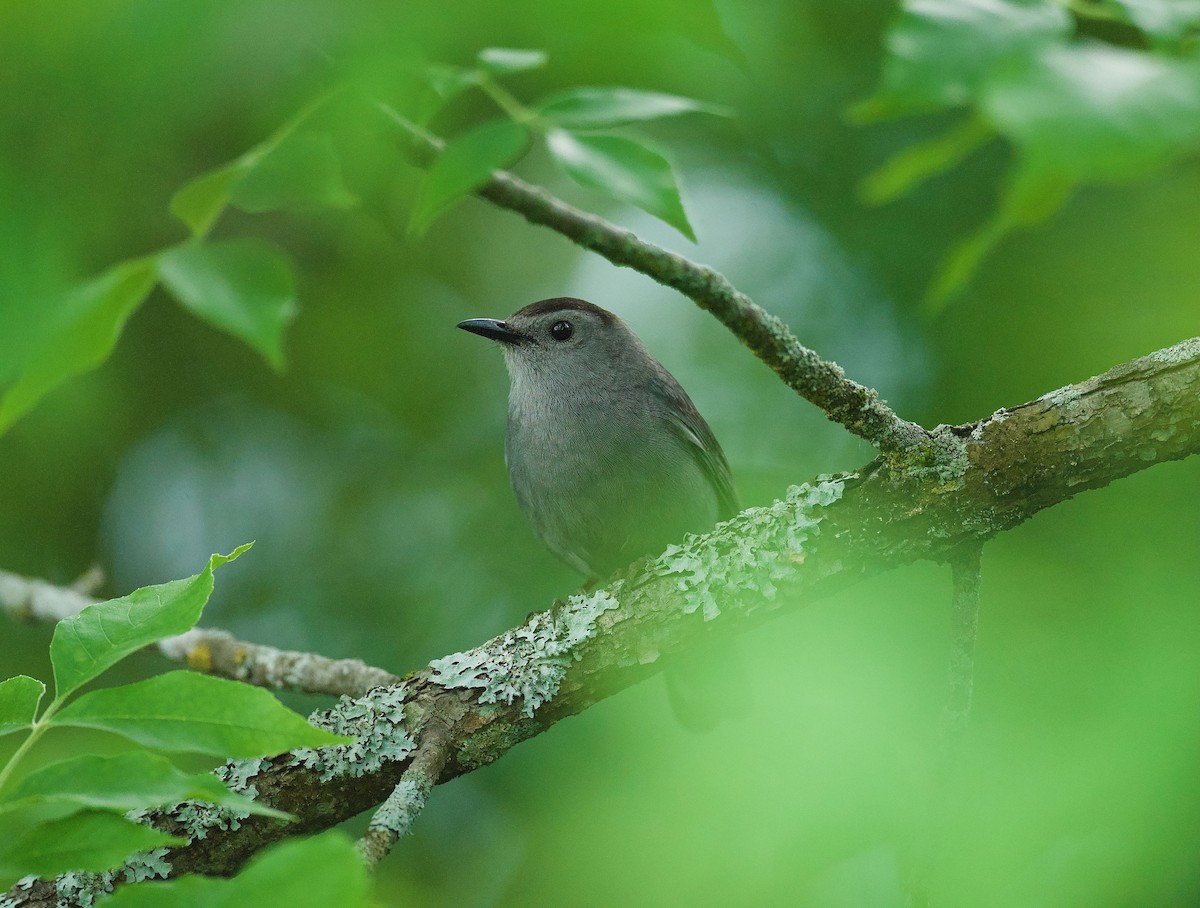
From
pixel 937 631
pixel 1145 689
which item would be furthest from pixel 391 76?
pixel 937 631

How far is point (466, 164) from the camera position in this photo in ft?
4.06

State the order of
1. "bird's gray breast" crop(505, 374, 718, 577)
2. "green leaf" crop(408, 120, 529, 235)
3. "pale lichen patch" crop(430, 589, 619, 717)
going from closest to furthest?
"green leaf" crop(408, 120, 529, 235) < "pale lichen patch" crop(430, 589, 619, 717) < "bird's gray breast" crop(505, 374, 718, 577)

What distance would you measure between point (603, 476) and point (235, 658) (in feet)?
5.60

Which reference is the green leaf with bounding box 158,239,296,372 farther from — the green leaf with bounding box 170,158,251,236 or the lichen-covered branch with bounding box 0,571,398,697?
the lichen-covered branch with bounding box 0,571,398,697

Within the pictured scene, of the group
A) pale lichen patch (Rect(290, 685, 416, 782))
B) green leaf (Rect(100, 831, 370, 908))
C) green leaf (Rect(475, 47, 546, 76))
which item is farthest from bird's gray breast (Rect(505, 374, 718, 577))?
green leaf (Rect(100, 831, 370, 908))

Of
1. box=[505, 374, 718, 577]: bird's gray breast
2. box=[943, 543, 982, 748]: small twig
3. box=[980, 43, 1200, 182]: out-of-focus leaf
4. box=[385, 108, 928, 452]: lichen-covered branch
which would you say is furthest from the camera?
box=[505, 374, 718, 577]: bird's gray breast

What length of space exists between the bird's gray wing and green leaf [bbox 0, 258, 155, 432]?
337 centimetres

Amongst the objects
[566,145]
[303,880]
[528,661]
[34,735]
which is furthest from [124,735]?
[528,661]

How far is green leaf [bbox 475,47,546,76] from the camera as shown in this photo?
133 centimetres

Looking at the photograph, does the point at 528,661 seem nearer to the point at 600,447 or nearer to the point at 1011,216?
the point at 600,447

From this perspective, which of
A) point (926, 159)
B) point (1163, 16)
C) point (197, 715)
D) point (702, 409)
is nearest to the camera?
point (1163, 16)

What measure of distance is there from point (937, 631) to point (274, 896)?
299cm

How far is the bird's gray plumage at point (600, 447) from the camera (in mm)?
4242

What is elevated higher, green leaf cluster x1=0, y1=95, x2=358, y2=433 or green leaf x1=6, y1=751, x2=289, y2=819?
green leaf cluster x1=0, y1=95, x2=358, y2=433
